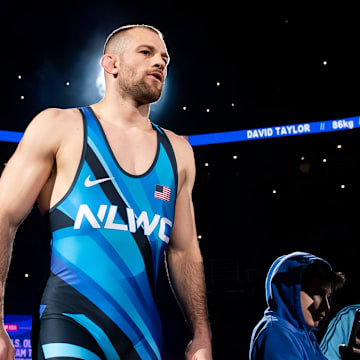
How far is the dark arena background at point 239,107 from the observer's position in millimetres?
11088

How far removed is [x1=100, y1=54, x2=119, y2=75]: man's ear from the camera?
196cm

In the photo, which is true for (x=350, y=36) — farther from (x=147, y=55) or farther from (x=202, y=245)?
(x=147, y=55)

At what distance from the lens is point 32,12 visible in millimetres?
10719

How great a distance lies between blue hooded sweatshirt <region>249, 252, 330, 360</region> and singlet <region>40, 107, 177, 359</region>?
3.50ft

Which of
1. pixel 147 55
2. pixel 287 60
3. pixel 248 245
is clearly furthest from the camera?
pixel 248 245

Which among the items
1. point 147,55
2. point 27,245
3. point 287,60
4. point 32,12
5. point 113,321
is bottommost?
point 113,321

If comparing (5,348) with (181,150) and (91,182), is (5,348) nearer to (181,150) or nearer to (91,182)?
(91,182)

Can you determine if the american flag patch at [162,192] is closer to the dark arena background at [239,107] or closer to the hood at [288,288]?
the hood at [288,288]

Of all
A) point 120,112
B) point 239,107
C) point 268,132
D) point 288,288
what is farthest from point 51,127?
point 239,107

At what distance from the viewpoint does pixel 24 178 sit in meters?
1.69

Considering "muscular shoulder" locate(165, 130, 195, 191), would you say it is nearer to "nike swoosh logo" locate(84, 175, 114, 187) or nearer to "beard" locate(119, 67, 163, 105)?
"beard" locate(119, 67, 163, 105)

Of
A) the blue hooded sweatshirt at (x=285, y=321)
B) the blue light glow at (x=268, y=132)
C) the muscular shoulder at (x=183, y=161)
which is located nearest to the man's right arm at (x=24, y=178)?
the muscular shoulder at (x=183, y=161)

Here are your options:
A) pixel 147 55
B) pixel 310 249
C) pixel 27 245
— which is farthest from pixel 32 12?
pixel 147 55

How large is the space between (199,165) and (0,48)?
519cm
